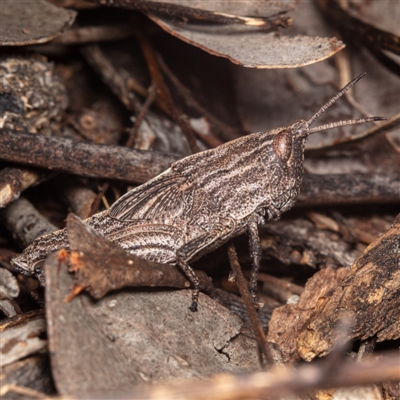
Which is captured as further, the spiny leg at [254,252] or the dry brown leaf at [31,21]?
the dry brown leaf at [31,21]

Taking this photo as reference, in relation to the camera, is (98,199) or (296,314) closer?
(296,314)

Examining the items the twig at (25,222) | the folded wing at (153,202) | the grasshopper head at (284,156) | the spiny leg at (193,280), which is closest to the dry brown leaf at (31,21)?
the twig at (25,222)

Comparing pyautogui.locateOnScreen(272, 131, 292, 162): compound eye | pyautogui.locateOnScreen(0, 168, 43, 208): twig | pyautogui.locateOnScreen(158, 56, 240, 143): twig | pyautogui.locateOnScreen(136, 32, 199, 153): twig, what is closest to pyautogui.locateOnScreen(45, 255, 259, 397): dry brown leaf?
pyautogui.locateOnScreen(272, 131, 292, 162): compound eye

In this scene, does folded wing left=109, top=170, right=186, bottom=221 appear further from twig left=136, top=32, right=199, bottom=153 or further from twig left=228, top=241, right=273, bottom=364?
twig left=136, top=32, right=199, bottom=153

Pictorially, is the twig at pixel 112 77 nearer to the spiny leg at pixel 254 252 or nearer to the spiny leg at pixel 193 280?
the spiny leg at pixel 254 252

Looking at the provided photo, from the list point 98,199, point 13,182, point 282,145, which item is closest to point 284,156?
point 282,145

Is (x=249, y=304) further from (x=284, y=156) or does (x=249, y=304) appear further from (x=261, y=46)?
(x=261, y=46)
